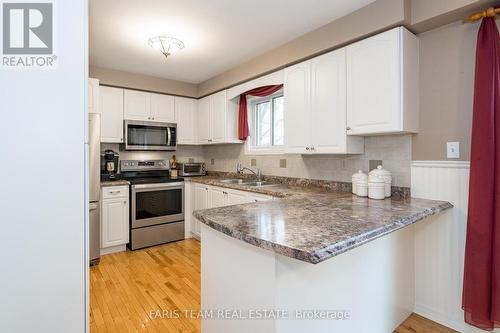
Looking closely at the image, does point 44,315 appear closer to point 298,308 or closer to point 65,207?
point 65,207

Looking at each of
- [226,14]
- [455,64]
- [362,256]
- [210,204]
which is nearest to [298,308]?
[362,256]

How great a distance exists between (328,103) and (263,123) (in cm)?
150

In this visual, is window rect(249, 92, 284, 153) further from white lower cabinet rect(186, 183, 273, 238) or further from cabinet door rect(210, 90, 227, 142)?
white lower cabinet rect(186, 183, 273, 238)

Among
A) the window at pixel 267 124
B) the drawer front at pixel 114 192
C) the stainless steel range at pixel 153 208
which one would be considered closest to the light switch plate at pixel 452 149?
the window at pixel 267 124

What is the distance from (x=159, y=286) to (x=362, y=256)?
194cm

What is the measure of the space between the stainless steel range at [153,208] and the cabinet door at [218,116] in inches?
A: 35.4

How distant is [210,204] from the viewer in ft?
11.9

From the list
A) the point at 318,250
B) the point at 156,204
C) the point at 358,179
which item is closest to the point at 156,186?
the point at 156,204

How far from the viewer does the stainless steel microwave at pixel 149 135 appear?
12.6 feet

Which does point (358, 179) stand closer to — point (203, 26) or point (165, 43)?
point (203, 26)

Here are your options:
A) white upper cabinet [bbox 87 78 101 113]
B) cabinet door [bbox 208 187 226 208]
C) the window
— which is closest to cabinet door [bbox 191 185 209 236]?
cabinet door [bbox 208 187 226 208]

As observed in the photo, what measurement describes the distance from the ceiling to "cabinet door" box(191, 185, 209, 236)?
5.71ft

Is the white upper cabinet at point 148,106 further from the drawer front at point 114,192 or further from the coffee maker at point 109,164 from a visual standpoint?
the drawer front at point 114,192

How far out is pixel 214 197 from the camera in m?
3.56
